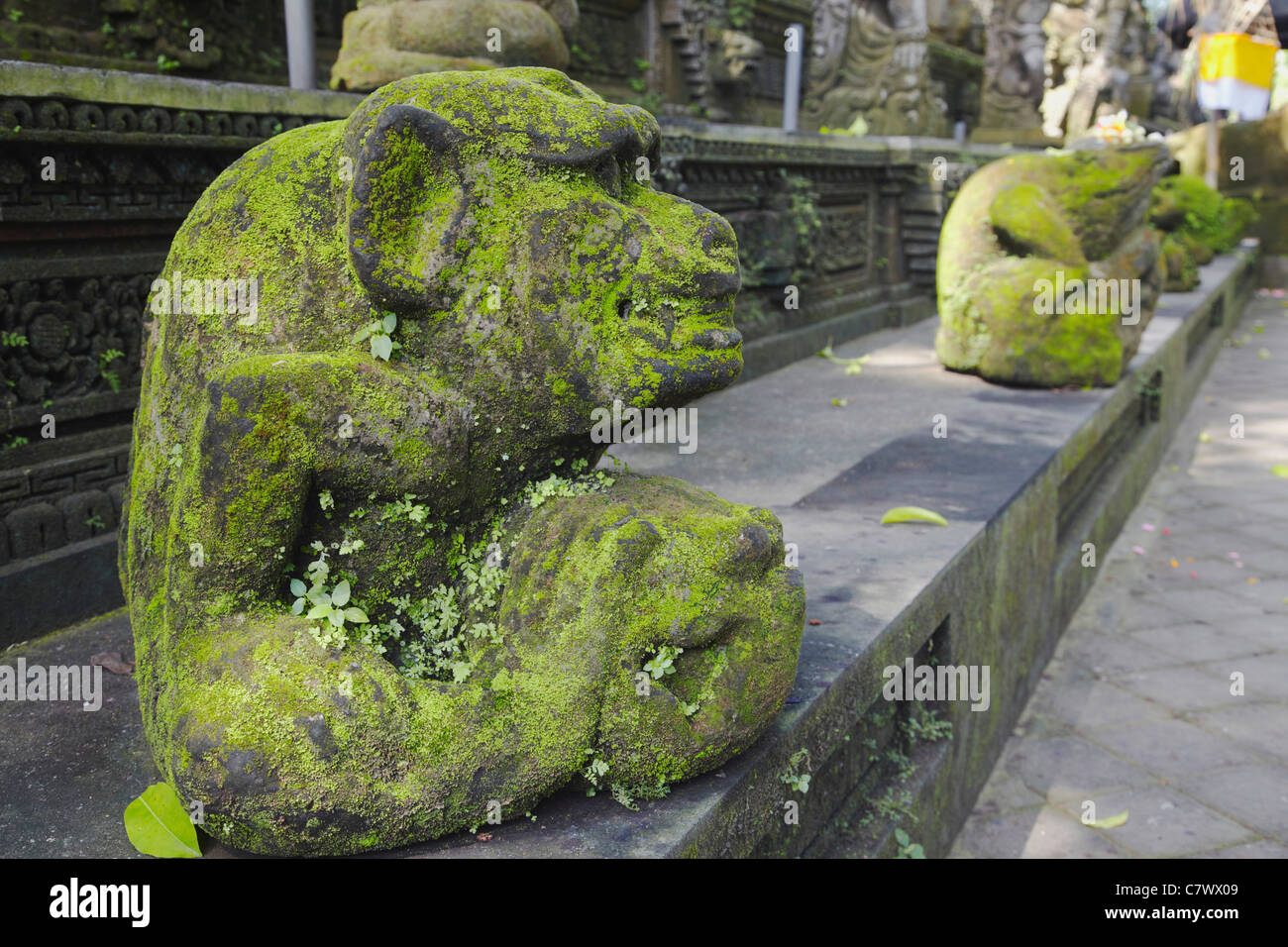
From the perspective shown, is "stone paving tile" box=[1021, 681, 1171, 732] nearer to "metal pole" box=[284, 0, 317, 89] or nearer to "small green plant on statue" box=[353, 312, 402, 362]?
"small green plant on statue" box=[353, 312, 402, 362]

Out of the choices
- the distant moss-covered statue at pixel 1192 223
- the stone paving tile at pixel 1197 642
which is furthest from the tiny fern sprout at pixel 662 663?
the distant moss-covered statue at pixel 1192 223

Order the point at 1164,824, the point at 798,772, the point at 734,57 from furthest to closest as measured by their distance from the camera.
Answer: the point at 734,57
the point at 1164,824
the point at 798,772

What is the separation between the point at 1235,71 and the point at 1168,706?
523 inches

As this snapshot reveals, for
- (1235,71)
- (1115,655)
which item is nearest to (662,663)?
(1115,655)

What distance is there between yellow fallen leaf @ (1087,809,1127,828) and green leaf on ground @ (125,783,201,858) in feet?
8.30

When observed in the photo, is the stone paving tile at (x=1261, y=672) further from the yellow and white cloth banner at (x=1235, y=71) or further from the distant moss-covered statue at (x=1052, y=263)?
the yellow and white cloth banner at (x=1235, y=71)

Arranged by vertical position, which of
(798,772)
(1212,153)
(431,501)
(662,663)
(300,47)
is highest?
(1212,153)

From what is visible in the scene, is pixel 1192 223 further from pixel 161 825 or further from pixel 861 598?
pixel 161 825

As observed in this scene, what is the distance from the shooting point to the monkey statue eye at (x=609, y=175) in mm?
1814

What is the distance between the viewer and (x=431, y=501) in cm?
176

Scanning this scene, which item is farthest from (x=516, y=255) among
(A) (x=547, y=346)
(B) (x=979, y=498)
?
(B) (x=979, y=498)

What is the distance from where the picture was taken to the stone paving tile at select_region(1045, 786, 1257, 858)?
3066mm

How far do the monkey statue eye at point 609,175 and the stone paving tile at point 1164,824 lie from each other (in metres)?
2.37

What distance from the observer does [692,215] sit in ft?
6.23
